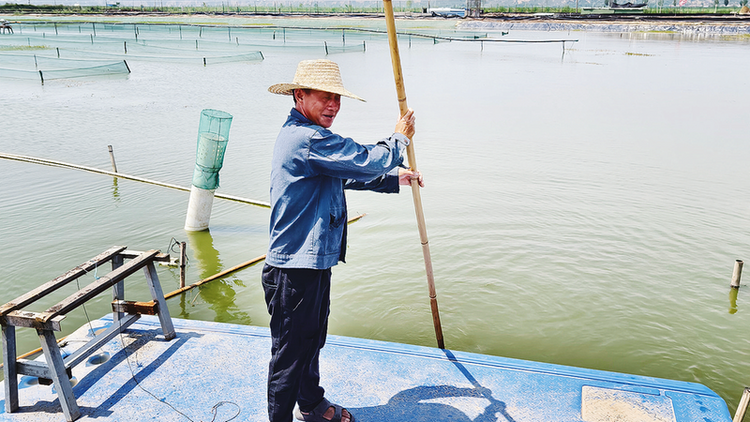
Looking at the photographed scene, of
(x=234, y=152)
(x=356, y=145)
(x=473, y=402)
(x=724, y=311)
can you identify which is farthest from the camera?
(x=234, y=152)

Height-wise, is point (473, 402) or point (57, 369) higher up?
point (57, 369)

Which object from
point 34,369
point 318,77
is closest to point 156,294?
point 34,369

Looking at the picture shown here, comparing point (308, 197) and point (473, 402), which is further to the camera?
point (473, 402)

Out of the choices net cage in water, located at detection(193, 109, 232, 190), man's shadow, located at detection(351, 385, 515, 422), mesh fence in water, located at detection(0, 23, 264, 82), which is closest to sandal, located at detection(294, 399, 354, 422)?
man's shadow, located at detection(351, 385, 515, 422)

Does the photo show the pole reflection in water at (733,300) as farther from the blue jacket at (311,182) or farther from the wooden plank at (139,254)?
the wooden plank at (139,254)

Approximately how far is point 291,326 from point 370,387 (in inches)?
34.8

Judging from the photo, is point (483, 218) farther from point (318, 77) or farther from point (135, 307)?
point (318, 77)

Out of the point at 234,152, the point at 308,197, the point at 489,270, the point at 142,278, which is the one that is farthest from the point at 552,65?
the point at 308,197

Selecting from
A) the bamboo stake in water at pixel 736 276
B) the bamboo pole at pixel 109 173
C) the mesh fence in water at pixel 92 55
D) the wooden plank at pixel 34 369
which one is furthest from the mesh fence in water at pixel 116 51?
the bamboo stake in water at pixel 736 276

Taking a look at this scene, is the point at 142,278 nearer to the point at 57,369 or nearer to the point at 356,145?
the point at 57,369

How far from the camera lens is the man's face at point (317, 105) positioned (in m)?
2.67

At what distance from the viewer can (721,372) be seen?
15.0 feet

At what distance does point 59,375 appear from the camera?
2.88m

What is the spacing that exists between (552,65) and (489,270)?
25.0 metres
